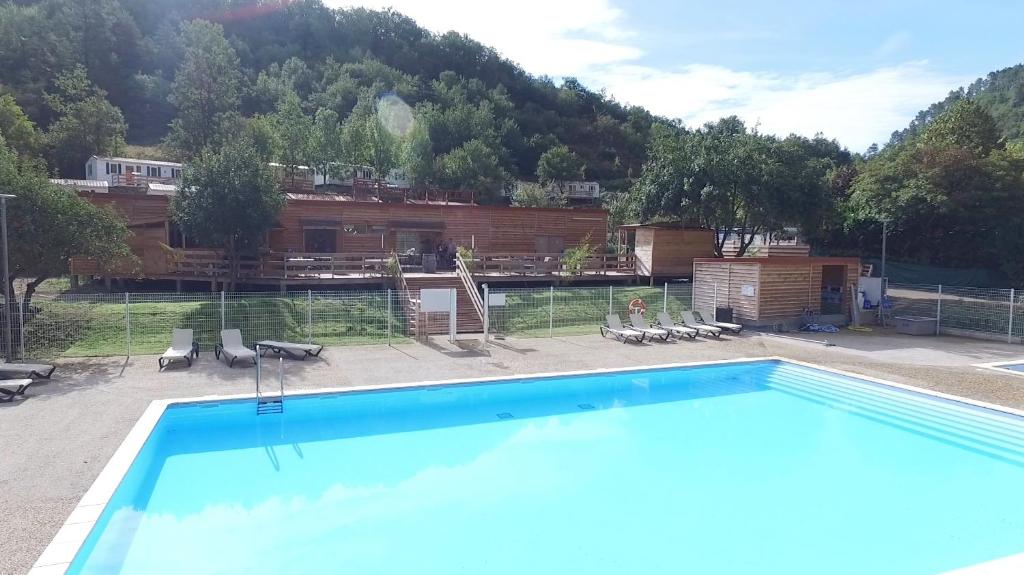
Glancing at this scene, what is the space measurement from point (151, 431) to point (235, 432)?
1475mm

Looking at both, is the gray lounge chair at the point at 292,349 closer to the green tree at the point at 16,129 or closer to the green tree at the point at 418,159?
the green tree at the point at 16,129

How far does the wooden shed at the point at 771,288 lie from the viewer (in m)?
18.8

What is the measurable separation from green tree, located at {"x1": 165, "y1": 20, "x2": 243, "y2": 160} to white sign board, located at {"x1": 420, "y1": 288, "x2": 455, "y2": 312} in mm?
29790

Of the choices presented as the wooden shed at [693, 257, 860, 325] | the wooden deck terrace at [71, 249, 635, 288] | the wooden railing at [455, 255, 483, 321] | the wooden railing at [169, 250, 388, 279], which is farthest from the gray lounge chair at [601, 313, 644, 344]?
the wooden railing at [169, 250, 388, 279]

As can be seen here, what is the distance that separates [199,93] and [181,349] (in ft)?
106

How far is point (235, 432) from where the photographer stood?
9820 mm

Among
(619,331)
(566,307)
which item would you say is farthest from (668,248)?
(619,331)

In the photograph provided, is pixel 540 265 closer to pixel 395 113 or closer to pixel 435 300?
pixel 435 300

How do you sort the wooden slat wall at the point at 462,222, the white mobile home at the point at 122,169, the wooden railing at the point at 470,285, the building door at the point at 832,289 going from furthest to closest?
the white mobile home at the point at 122,169, the wooden slat wall at the point at 462,222, the building door at the point at 832,289, the wooden railing at the point at 470,285

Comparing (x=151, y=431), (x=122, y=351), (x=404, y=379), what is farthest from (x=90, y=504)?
(x=122, y=351)

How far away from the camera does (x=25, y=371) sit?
10602 mm

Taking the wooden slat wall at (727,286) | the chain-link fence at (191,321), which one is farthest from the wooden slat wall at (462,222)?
the wooden slat wall at (727,286)

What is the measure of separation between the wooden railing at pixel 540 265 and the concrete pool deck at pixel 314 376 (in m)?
6.43

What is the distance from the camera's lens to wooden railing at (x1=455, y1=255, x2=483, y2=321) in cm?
1833
